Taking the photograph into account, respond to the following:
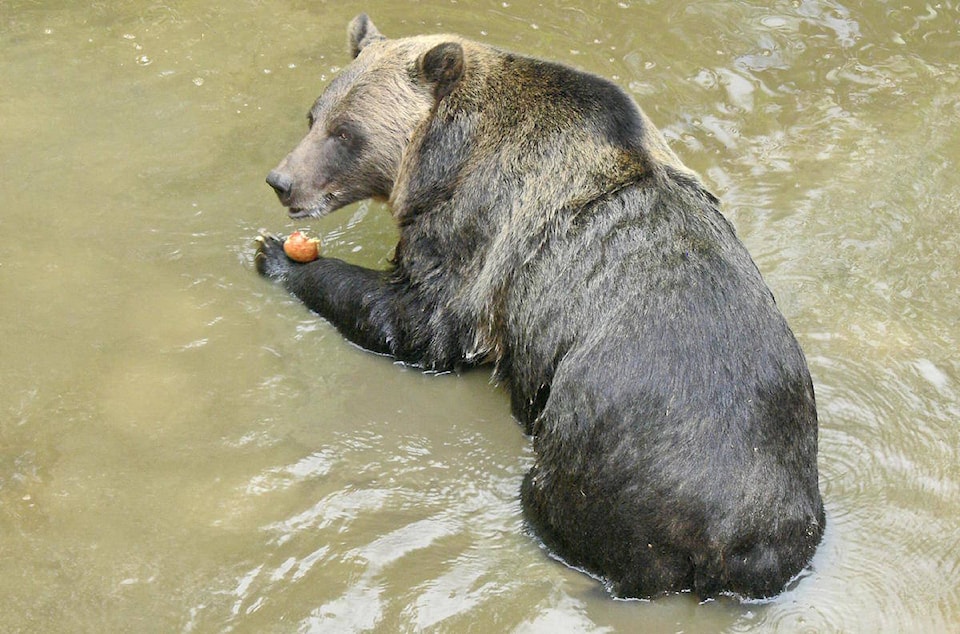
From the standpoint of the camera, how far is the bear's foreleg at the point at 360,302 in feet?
23.0

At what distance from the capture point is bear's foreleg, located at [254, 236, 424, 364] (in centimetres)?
700

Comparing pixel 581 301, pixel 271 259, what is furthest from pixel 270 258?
pixel 581 301

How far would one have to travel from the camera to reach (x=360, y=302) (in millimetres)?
7086

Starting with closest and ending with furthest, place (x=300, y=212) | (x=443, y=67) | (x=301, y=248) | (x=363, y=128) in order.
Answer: (x=443, y=67) → (x=363, y=128) → (x=300, y=212) → (x=301, y=248)

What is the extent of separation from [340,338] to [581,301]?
203 centimetres

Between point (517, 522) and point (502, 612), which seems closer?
point (502, 612)

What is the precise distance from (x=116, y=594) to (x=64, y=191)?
3.92m

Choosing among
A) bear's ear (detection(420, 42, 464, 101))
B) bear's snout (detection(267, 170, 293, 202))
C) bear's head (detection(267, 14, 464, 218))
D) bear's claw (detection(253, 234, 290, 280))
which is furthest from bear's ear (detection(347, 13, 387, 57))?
bear's claw (detection(253, 234, 290, 280))

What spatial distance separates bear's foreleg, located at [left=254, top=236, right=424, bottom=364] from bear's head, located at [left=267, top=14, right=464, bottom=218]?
44 cm

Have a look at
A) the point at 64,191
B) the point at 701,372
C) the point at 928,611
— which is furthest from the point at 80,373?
the point at 928,611

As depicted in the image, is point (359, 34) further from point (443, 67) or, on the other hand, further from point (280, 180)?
point (280, 180)

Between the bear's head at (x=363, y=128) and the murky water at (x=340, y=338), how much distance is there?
0.84 metres

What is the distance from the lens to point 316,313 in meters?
7.39

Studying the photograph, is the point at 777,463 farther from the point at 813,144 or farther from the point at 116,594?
the point at 813,144
